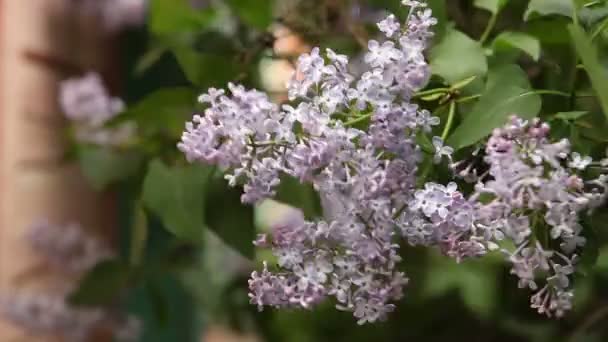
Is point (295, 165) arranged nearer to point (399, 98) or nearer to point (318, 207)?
point (399, 98)

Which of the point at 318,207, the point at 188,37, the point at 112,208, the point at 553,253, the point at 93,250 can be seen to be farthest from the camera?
the point at 112,208

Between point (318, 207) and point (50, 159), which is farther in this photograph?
point (50, 159)

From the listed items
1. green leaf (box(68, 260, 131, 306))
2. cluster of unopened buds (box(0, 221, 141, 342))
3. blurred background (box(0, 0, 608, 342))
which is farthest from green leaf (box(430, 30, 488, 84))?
cluster of unopened buds (box(0, 221, 141, 342))

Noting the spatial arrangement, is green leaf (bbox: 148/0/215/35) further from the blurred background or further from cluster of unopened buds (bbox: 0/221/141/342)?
cluster of unopened buds (bbox: 0/221/141/342)

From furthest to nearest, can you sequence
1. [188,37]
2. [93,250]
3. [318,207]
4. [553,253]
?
[93,250] → [188,37] → [318,207] → [553,253]

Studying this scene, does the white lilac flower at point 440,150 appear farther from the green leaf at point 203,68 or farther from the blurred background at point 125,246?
the blurred background at point 125,246

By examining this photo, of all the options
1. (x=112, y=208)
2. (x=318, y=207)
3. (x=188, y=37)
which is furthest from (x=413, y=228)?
(x=112, y=208)

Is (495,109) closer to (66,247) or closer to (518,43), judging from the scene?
(518,43)

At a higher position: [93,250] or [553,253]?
[553,253]
